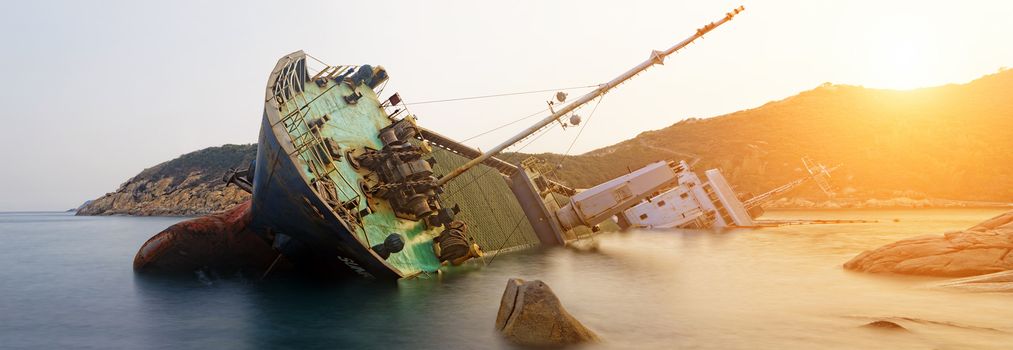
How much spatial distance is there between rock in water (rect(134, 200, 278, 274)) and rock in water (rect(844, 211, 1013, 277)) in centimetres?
2597

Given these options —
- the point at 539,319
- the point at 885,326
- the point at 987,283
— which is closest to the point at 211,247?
the point at 539,319

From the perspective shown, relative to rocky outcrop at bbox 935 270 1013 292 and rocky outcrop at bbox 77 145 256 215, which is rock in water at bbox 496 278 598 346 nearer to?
rocky outcrop at bbox 935 270 1013 292

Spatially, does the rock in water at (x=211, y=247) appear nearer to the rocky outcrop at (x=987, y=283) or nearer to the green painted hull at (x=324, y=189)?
the green painted hull at (x=324, y=189)

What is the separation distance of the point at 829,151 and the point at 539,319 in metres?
122

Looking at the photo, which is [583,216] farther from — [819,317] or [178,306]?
[178,306]

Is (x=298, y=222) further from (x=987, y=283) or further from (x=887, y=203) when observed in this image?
(x=887, y=203)

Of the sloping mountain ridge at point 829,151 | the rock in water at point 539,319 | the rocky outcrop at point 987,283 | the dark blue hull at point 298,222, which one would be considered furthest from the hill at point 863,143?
the rock in water at point 539,319

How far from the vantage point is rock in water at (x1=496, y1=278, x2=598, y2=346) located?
12609 millimetres

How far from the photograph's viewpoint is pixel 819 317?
649 inches

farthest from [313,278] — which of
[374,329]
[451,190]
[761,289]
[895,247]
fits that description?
[895,247]

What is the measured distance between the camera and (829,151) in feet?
380

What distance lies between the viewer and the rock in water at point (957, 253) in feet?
62.6

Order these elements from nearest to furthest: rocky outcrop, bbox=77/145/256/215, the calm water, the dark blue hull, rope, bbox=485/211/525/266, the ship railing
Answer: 1. the calm water
2. the dark blue hull
3. the ship railing
4. rope, bbox=485/211/525/266
5. rocky outcrop, bbox=77/145/256/215

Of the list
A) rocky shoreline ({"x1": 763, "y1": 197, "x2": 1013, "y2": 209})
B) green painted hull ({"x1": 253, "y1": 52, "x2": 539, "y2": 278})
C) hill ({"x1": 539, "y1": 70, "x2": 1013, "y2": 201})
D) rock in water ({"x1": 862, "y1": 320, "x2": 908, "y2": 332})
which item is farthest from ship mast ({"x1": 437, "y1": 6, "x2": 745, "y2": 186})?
hill ({"x1": 539, "y1": 70, "x2": 1013, "y2": 201})
